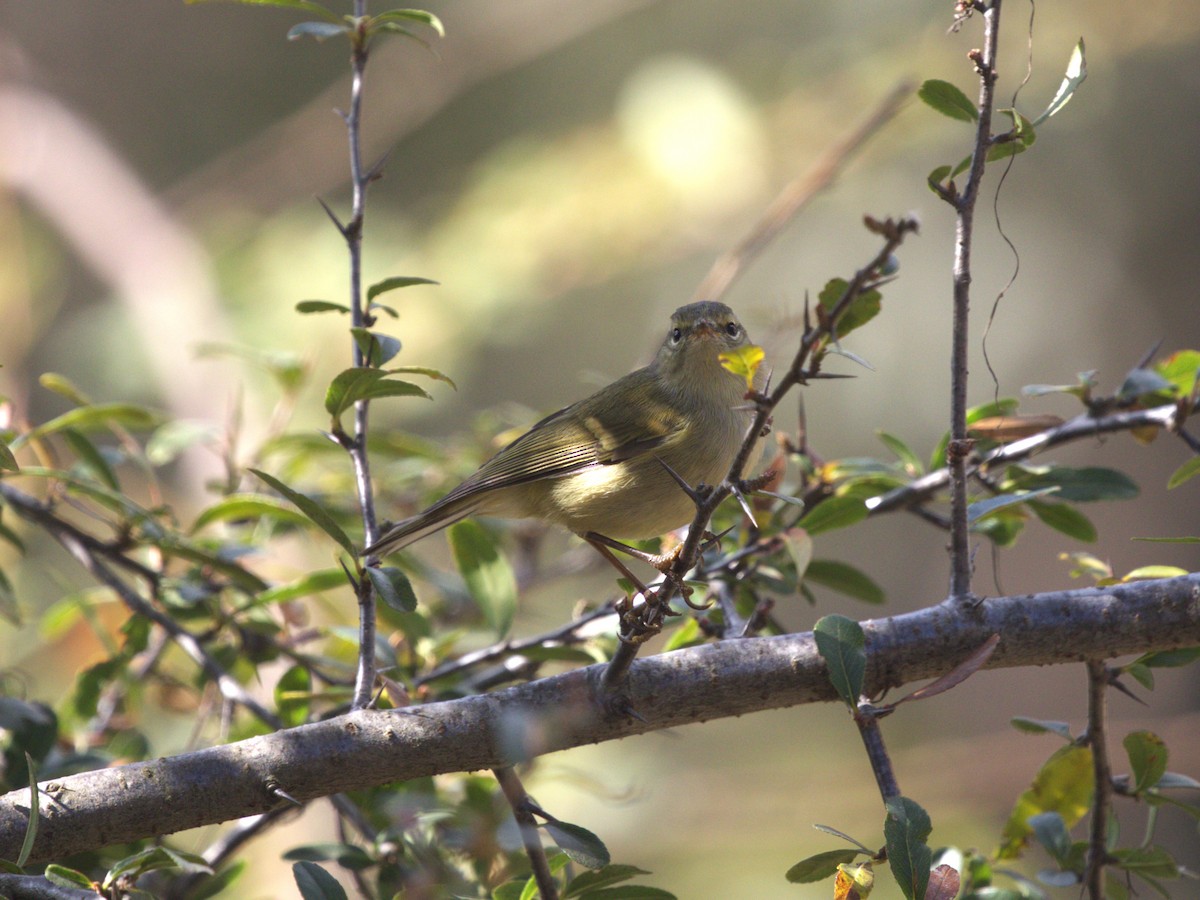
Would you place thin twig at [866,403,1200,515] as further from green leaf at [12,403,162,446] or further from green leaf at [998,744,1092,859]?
green leaf at [12,403,162,446]

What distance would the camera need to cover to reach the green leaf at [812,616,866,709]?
162 cm

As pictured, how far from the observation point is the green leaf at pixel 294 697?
2.18 metres

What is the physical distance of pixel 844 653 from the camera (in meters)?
1.64

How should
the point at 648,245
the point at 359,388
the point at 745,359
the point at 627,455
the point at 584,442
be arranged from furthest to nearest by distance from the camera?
the point at 648,245 → the point at 584,442 → the point at 627,455 → the point at 359,388 → the point at 745,359

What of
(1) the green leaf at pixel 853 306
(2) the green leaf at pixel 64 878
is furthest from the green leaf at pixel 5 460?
(1) the green leaf at pixel 853 306

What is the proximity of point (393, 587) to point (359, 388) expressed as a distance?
360 mm

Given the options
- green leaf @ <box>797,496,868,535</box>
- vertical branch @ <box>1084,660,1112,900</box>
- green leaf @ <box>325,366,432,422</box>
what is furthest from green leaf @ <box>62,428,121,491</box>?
vertical branch @ <box>1084,660,1112,900</box>

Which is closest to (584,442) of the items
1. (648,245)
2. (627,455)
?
(627,455)

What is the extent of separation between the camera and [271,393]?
422 centimetres

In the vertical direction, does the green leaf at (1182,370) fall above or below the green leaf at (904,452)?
above

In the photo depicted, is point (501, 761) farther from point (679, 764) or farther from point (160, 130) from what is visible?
point (160, 130)

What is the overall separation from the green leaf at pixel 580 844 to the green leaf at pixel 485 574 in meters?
0.75

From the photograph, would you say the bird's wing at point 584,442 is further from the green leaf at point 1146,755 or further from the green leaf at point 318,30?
the green leaf at point 1146,755

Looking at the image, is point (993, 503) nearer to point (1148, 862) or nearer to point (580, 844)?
point (1148, 862)
